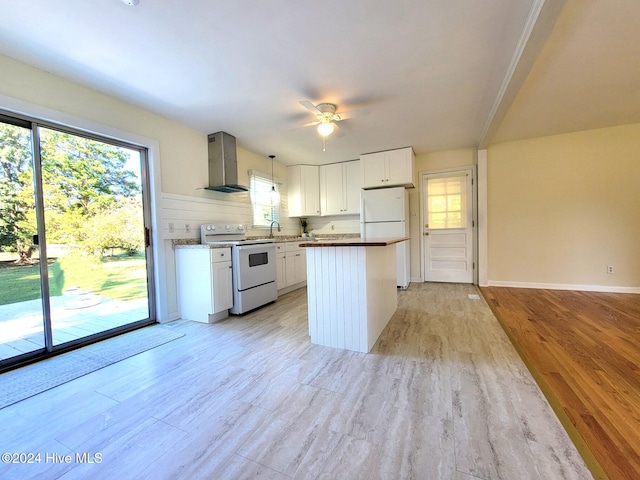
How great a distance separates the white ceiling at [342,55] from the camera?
5.51 feet

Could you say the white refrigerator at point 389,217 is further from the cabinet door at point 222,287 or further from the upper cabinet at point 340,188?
the cabinet door at point 222,287

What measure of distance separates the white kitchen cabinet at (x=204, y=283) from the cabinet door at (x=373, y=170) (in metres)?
2.75

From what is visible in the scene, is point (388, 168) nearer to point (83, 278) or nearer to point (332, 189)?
point (332, 189)

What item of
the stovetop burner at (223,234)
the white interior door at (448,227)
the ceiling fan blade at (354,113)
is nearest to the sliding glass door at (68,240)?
the stovetop burner at (223,234)

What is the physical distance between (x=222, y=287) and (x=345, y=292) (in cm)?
162

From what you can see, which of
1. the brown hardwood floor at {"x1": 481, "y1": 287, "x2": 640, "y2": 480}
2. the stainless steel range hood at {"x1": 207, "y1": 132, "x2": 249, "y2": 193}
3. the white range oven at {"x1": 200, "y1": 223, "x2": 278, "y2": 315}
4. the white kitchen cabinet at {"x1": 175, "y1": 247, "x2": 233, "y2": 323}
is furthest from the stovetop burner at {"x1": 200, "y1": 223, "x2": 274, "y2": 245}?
the brown hardwood floor at {"x1": 481, "y1": 287, "x2": 640, "y2": 480}

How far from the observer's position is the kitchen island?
2193 mm

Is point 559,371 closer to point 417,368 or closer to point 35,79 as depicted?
point 417,368

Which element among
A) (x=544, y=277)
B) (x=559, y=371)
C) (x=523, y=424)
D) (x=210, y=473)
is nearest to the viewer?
(x=210, y=473)

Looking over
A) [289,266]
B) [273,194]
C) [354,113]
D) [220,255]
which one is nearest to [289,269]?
[289,266]

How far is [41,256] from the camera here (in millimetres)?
2232

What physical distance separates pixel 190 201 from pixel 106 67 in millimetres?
1550

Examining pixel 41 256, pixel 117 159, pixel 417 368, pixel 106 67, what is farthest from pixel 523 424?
pixel 117 159

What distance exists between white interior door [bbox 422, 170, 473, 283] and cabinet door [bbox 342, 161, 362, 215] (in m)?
1.23
